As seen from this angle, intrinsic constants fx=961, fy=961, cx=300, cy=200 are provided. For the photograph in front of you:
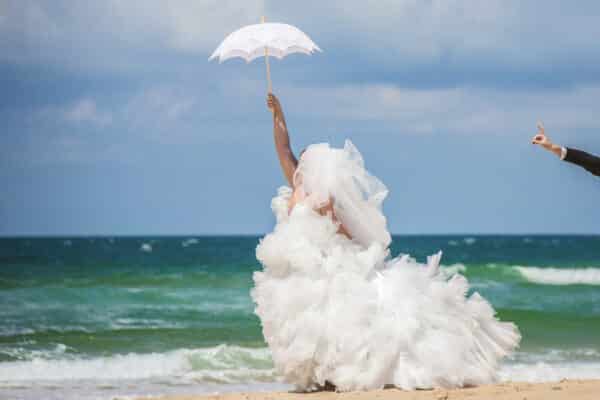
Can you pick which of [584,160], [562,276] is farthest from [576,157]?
[562,276]

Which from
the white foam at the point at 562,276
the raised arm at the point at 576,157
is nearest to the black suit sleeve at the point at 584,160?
the raised arm at the point at 576,157

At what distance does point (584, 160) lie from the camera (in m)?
5.98

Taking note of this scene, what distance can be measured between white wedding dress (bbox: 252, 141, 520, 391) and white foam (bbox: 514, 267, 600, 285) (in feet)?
87.9

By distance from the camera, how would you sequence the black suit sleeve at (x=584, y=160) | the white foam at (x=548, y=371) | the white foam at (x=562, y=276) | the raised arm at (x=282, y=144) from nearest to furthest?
the black suit sleeve at (x=584, y=160) < the raised arm at (x=282, y=144) < the white foam at (x=548, y=371) < the white foam at (x=562, y=276)

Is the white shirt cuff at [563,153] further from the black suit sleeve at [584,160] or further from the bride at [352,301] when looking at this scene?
the bride at [352,301]

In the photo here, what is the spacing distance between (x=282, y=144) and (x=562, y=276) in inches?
1226

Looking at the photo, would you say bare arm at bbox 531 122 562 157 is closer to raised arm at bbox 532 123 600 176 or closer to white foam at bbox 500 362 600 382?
raised arm at bbox 532 123 600 176

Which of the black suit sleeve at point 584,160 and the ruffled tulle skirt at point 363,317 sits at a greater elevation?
the black suit sleeve at point 584,160

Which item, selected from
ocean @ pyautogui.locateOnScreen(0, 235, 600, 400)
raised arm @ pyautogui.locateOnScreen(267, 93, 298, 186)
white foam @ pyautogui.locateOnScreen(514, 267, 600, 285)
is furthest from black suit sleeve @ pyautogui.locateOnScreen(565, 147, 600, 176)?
white foam @ pyautogui.locateOnScreen(514, 267, 600, 285)

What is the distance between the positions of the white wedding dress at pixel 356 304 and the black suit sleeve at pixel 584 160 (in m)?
1.68

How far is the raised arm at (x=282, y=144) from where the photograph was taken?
25.0 feet

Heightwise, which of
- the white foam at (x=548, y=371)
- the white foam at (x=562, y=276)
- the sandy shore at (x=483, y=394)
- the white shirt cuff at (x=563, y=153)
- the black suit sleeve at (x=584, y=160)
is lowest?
the sandy shore at (x=483, y=394)

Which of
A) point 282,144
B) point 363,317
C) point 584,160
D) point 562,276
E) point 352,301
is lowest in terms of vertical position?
point 363,317

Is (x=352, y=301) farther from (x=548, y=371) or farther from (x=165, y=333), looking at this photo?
(x=165, y=333)
